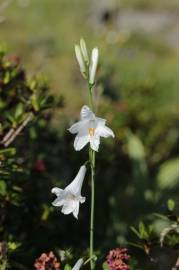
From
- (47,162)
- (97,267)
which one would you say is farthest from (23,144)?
(97,267)

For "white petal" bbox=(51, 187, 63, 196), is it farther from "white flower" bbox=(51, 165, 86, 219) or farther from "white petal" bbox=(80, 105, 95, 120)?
"white petal" bbox=(80, 105, 95, 120)

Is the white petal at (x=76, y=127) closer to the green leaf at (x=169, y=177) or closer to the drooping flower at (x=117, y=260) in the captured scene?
the drooping flower at (x=117, y=260)

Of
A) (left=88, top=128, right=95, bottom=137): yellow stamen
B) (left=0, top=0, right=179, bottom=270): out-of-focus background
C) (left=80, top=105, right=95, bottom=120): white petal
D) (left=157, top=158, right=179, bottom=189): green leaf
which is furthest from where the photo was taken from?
(left=157, top=158, right=179, bottom=189): green leaf

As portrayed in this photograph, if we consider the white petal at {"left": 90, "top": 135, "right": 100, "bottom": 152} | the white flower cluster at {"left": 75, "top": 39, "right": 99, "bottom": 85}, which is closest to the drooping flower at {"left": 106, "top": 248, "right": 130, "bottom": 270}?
the white petal at {"left": 90, "top": 135, "right": 100, "bottom": 152}

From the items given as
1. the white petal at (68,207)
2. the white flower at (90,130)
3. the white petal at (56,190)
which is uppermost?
the white flower at (90,130)

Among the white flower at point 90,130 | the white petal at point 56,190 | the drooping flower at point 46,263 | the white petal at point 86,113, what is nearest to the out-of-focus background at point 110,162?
the drooping flower at point 46,263
